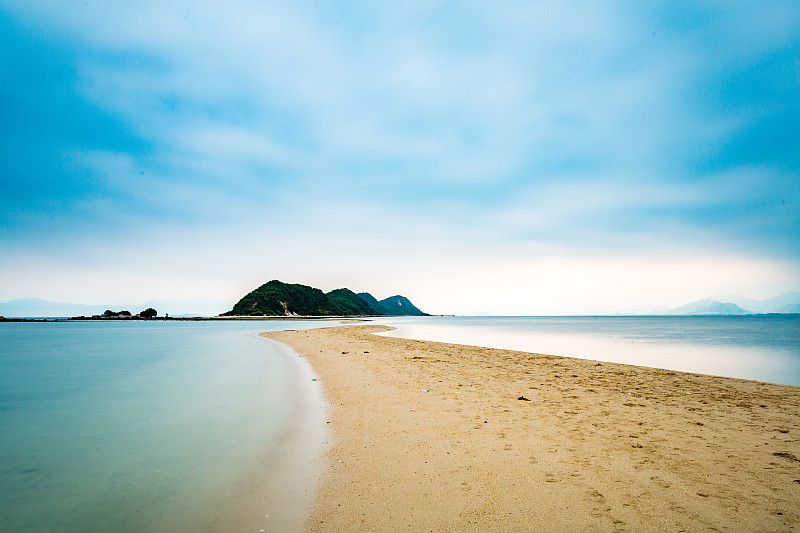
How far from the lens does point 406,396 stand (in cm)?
1201

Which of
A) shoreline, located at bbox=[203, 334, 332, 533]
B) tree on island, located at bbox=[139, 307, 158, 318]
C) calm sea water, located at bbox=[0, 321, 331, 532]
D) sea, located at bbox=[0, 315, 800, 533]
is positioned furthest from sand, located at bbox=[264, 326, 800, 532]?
tree on island, located at bbox=[139, 307, 158, 318]

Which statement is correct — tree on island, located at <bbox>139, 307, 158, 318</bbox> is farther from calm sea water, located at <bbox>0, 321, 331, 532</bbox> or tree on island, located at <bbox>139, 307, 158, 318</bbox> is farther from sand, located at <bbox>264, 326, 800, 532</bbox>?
sand, located at <bbox>264, 326, 800, 532</bbox>

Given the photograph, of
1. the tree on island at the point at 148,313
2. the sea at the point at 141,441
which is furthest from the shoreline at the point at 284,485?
the tree on island at the point at 148,313

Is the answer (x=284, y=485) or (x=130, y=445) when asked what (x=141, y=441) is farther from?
(x=284, y=485)

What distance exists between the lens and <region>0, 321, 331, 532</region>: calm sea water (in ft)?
17.6

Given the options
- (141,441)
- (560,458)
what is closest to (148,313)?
(141,441)

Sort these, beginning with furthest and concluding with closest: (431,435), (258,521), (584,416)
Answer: (584,416)
(431,435)
(258,521)

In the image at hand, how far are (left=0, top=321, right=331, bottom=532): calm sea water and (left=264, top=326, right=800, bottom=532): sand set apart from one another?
2.01 m

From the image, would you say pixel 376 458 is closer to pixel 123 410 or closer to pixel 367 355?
pixel 123 410

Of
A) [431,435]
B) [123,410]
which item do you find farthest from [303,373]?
[431,435]

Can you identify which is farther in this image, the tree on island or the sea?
the tree on island

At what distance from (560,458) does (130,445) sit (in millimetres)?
9280

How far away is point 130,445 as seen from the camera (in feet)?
26.9

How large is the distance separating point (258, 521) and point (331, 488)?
1.23m
